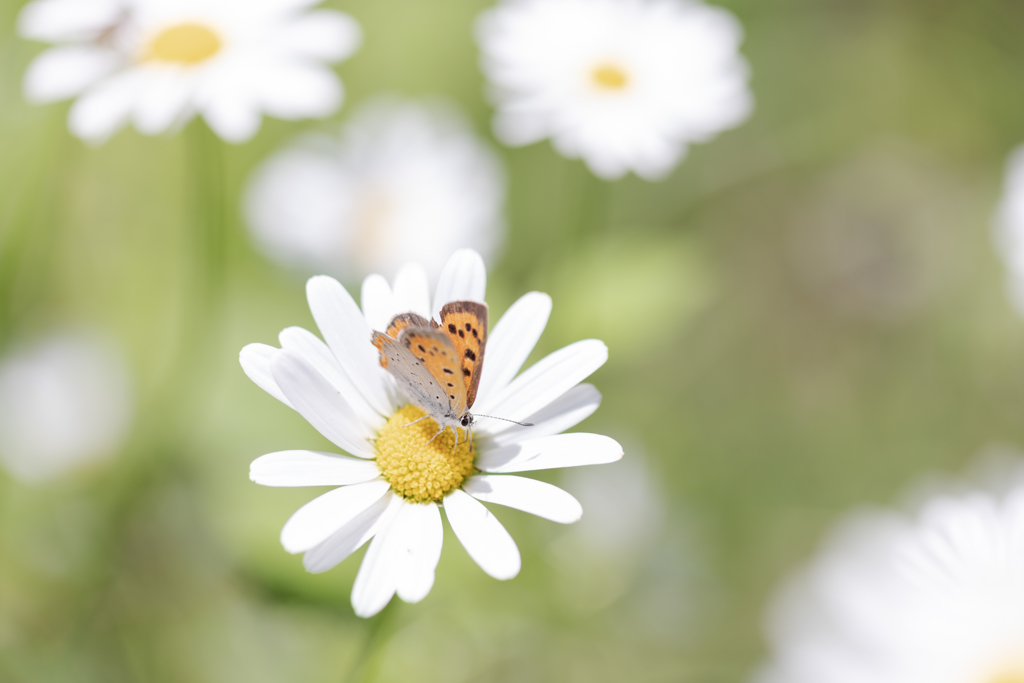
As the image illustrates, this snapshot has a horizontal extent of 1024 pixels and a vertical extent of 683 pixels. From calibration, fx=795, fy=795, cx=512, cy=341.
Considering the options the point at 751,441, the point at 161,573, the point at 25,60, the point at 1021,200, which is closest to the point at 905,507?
the point at 751,441

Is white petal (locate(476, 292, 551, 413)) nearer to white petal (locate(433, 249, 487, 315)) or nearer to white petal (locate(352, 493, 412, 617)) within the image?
white petal (locate(433, 249, 487, 315))

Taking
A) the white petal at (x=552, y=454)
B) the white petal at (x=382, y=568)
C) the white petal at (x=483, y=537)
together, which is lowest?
the white petal at (x=382, y=568)

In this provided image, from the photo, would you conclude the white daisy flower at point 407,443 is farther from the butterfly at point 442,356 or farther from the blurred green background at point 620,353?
the blurred green background at point 620,353

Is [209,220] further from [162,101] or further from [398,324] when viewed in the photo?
[398,324]

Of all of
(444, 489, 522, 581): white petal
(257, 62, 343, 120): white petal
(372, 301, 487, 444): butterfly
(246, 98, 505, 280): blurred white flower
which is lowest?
(444, 489, 522, 581): white petal

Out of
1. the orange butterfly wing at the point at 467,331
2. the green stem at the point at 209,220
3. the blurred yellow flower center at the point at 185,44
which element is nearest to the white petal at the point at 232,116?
the green stem at the point at 209,220

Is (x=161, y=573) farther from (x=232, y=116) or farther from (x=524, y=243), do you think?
(x=524, y=243)

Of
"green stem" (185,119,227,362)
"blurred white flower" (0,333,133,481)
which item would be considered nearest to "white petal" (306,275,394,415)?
"green stem" (185,119,227,362)
